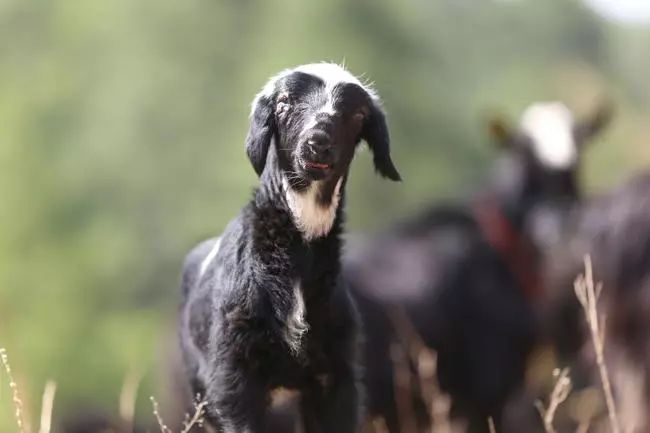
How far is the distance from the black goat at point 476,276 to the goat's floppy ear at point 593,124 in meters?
0.02

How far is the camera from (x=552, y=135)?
30.7 feet

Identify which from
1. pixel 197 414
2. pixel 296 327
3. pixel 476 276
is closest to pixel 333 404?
pixel 296 327

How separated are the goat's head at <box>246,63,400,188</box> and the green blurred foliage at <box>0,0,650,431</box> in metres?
9.89

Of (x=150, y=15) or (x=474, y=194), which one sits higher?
(x=150, y=15)

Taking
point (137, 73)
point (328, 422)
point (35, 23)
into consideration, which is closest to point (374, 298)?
point (328, 422)

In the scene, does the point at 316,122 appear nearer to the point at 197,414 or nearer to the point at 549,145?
the point at 197,414

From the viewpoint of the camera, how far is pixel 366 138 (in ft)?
10.4

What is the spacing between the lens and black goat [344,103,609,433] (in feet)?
25.7

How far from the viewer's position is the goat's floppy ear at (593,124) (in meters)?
9.54

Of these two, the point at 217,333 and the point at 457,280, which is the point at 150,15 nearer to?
the point at 457,280

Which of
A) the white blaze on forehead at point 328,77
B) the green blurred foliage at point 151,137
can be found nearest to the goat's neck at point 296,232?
the white blaze on forehead at point 328,77

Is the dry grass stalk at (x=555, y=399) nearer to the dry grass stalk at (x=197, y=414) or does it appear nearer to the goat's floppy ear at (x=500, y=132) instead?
the dry grass stalk at (x=197, y=414)

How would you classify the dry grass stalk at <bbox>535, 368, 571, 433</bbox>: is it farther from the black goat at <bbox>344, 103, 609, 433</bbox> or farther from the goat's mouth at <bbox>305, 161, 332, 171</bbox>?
the black goat at <bbox>344, 103, 609, 433</bbox>

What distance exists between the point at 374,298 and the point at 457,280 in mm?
744
